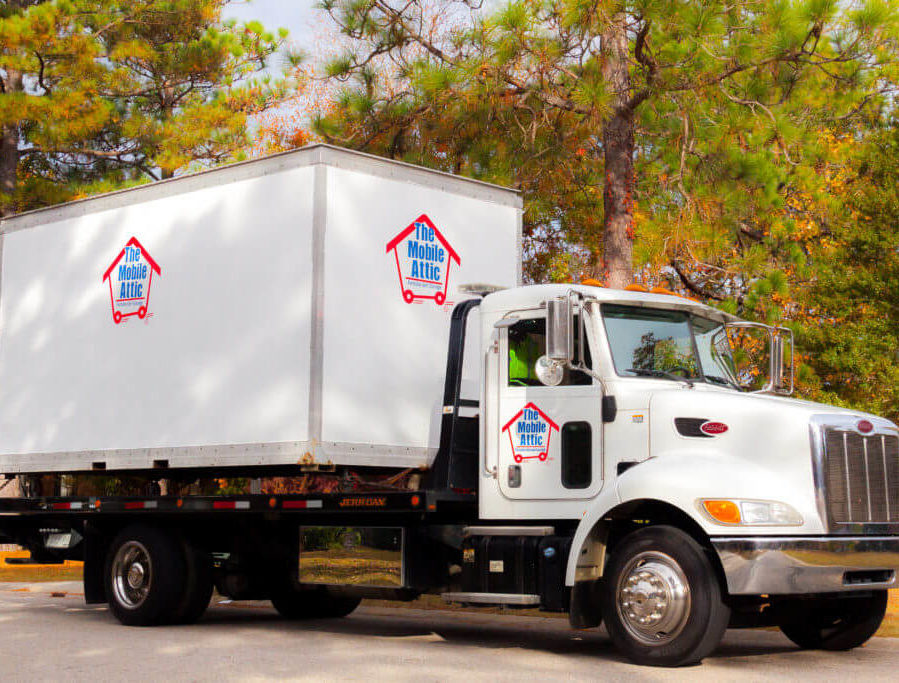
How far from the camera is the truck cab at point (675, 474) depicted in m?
8.40

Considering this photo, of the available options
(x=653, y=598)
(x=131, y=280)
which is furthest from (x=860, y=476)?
(x=131, y=280)

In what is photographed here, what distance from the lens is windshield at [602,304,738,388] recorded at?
9.52m

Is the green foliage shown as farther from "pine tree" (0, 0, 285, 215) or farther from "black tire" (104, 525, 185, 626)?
"pine tree" (0, 0, 285, 215)

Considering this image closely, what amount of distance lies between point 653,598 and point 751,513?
2.99ft

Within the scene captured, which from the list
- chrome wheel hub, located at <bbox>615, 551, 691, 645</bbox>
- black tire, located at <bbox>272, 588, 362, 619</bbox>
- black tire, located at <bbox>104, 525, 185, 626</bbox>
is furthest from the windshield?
black tire, located at <bbox>104, 525, 185, 626</bbox>

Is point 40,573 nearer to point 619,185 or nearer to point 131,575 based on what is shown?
point 131,575

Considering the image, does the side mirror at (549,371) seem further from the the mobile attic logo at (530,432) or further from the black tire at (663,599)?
the black tire at (663,599)

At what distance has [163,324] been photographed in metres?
11.7

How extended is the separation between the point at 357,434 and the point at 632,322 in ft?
8.22

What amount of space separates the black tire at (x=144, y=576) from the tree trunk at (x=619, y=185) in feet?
23.8

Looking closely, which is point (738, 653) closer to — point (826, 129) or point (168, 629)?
point (168, 629)

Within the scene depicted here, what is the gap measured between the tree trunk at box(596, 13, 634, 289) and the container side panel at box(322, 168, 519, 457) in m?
5.61

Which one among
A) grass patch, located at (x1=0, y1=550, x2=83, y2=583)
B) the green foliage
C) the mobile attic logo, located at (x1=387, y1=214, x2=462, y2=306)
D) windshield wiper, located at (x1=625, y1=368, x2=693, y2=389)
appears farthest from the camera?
grass patch, located at (x1=0, y1=550, x2=83, y2=583)

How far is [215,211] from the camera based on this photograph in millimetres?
11430
